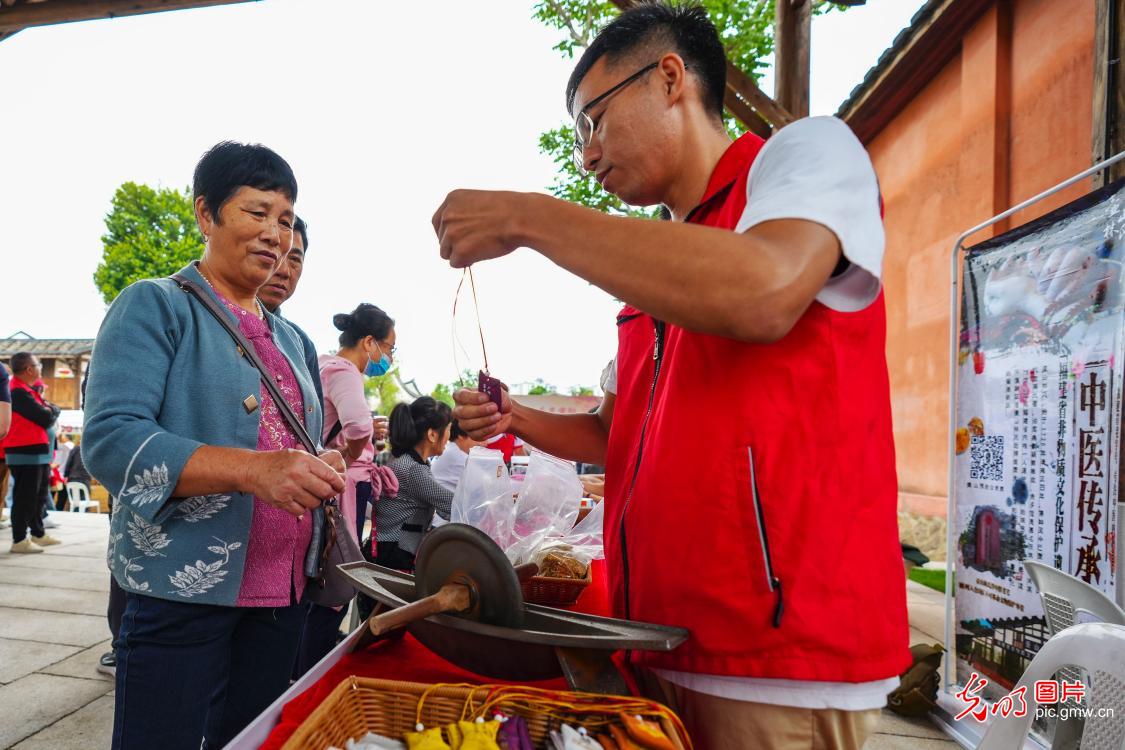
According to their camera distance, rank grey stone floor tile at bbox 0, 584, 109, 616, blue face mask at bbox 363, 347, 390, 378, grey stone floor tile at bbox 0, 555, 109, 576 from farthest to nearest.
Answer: grey stone floor tile at bbox 0, 555, 109, 576 < grey stone floor tile at bbox 0, 584, 109, 616 < blue face mask at bbox 363, 347, 390, 378

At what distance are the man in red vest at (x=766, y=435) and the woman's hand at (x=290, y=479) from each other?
57 cm

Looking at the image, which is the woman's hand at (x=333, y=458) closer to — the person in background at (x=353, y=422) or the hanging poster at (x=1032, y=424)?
the person in background at (x=353, y=422)

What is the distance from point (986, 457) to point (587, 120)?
308cm

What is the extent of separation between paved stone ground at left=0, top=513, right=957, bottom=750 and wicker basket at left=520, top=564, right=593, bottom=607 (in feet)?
7.37

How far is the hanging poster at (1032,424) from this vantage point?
8.91ft

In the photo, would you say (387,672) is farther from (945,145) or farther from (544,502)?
(945,145)

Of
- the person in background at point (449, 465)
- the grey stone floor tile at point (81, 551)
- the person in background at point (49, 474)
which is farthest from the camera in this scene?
the grey stone floor tile at point (81, 551)

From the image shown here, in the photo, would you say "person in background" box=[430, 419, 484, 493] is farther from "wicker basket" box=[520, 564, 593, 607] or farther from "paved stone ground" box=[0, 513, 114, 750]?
"wicker basket" box=[520, 564, 593, 607]

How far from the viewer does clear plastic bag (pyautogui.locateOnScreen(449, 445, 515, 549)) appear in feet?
8.45

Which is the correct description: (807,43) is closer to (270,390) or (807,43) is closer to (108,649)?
(270,390)

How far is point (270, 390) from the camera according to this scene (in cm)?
171

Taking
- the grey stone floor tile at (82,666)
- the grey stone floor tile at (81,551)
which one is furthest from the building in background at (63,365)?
the grey stone floor tile at (82,666)

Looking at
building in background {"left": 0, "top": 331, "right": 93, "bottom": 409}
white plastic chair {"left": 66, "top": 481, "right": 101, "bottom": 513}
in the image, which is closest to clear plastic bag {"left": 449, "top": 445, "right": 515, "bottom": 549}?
white plastic chair {"left": 66, "top": 481, "right": 101, "bottom": 513}

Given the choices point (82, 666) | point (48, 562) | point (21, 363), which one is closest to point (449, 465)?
point (82, 666)
